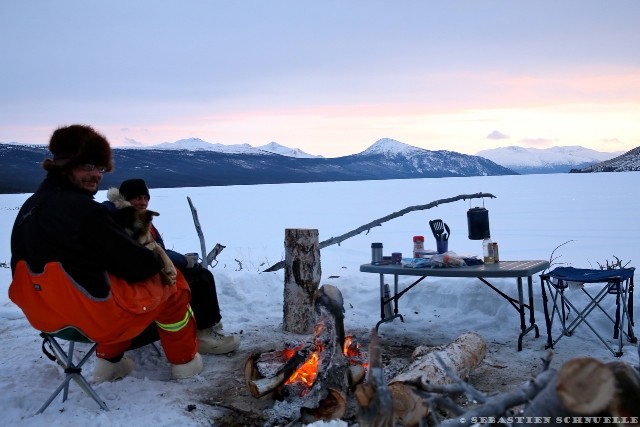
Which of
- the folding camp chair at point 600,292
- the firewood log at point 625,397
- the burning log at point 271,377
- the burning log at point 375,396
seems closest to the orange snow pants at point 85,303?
the burning log at point 271,377

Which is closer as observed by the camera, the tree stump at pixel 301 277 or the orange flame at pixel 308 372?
the orange flame at pixel 308 372

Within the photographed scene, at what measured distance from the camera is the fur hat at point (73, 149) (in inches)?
126

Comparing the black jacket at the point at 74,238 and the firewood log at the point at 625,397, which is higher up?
the black jacket at the point at 74,238

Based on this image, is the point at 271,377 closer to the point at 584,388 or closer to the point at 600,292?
the point at 584,388

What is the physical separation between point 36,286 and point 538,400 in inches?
102

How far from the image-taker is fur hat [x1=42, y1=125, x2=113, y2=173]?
10.5 ft

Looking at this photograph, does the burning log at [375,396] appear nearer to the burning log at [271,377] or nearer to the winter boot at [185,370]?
the burning log at [271,377]

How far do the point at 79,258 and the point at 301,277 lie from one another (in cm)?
233

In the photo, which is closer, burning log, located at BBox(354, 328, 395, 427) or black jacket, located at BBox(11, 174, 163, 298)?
burning log, located at BBox(354, 328, 395, 427)

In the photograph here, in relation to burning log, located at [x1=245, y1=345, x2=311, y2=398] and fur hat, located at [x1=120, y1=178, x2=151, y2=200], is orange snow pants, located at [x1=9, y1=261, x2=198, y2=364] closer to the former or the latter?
burning log, located at [x1=245, y1=345, x2=311, y2=398]

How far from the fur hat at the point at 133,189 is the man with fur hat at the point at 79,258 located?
697 mm

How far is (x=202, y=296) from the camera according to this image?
439cm

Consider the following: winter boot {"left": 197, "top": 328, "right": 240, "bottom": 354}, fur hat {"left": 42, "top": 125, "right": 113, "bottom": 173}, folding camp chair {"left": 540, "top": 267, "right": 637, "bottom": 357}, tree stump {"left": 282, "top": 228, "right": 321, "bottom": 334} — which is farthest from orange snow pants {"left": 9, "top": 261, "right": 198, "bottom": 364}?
folding camp chair {"left": 540, "top": 267, "right": 637, "bottom": 357}

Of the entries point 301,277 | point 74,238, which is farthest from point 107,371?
point 301,277
